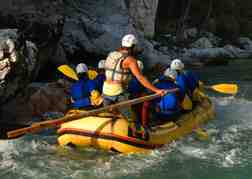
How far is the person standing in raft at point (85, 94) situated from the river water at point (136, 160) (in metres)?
0.73

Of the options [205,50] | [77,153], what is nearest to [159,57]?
[205,50]

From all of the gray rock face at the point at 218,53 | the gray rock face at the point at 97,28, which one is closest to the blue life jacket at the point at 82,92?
the gray rock face at the point at 97,28

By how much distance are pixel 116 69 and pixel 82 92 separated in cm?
79

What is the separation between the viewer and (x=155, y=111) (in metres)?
8.09

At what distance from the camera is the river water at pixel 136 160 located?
6.32m

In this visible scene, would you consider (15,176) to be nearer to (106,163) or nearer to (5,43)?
(106,163)

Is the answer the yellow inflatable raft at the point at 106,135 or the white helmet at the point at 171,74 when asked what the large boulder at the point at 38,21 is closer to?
the white helmet at the point at 171,74

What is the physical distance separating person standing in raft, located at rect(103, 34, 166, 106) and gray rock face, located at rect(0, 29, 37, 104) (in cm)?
195

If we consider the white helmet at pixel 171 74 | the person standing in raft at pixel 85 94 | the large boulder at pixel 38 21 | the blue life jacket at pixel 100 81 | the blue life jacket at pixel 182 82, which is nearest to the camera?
the person standing in raft at pixel 85 94

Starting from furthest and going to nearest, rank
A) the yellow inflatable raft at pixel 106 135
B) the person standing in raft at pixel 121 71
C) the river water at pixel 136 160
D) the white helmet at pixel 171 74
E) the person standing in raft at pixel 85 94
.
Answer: the white helmet at pixel 171 74 < the person standing in raft at pixel 85 94 < the person standing in raft at pixel 121 71 < the yellow inflatable raft at pixel 106 135 < the river water at pixel 136 160

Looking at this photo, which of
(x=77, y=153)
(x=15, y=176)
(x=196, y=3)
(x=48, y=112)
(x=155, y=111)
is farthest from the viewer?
(x=196, y=3)

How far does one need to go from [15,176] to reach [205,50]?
18593mm

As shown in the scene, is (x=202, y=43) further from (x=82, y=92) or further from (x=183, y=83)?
(x=82, y=92)

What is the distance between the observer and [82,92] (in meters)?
7.56
